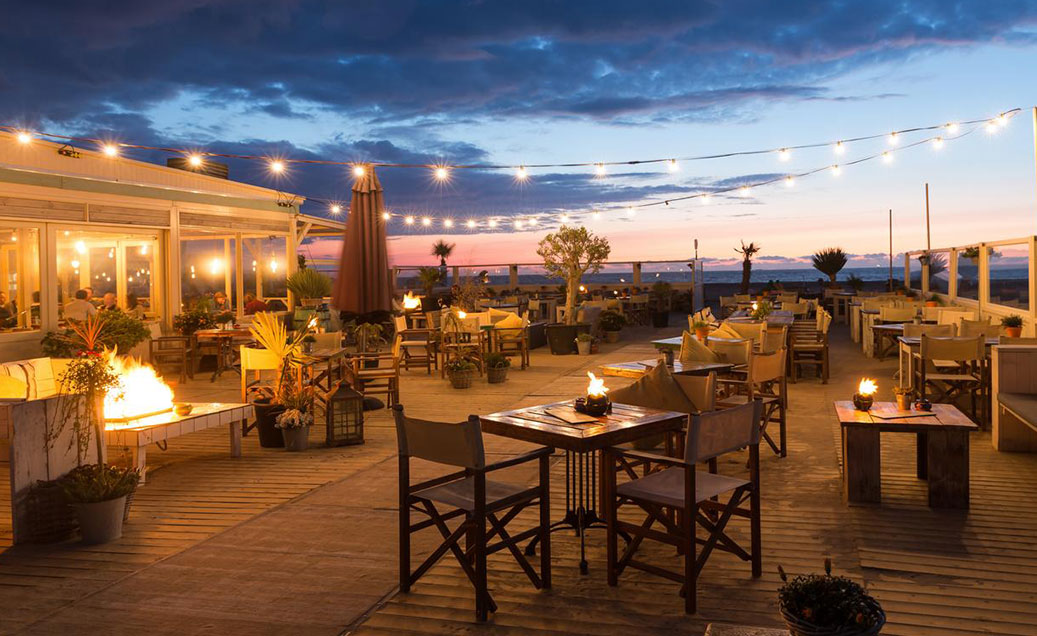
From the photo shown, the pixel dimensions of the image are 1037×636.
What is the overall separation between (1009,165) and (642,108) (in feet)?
24.5

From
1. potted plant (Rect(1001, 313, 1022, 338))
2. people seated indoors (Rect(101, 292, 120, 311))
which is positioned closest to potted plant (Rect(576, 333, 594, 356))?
potted plant (Rect(1001, 313, 1022, 338))

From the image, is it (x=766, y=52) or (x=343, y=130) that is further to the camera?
(x=343, y=130)

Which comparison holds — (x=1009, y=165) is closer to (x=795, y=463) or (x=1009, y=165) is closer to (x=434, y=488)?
(x=795, y=463)

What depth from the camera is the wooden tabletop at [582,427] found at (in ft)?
11.7

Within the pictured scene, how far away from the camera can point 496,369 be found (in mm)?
10508

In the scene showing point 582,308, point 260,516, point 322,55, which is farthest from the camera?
point 582,308

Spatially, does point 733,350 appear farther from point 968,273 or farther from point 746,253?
point 746,253

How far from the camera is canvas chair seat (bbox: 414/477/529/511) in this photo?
3477 millimetres

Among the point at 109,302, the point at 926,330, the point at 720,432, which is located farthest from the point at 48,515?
the point at 926,330

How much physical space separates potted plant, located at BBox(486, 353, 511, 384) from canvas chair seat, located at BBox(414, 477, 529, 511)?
6.68 meters

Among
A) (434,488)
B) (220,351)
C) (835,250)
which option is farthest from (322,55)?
(835,250)

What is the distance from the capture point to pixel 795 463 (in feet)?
19.5

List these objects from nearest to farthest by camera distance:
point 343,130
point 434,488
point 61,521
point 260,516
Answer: point 434,488 → point 61,521 → point 260,516 → point 343,130

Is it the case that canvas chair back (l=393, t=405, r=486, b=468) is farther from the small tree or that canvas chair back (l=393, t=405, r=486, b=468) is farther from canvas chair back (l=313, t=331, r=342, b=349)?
the small tree
